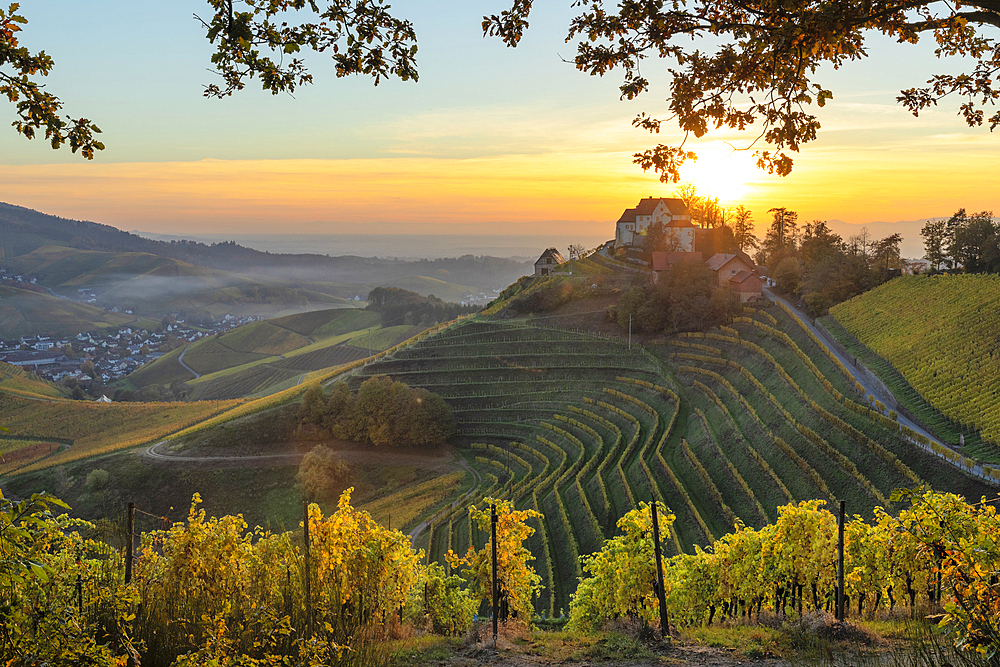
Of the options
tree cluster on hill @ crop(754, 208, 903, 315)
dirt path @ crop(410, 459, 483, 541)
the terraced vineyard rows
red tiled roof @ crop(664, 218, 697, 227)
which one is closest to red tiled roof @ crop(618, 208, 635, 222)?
red tiled roof @ crop(664, 218, 697, 227)

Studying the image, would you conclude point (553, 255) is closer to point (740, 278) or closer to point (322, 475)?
point (740, 278)

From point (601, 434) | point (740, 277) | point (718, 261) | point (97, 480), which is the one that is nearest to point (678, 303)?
point (740, 277)

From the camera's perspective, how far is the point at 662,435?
45.7 m

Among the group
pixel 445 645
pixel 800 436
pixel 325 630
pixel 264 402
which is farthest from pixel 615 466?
pixel 264 402

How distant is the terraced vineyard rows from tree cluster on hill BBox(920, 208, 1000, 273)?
16.4m

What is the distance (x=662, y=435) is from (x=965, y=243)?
116 feet

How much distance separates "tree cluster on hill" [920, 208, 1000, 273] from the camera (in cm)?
5375

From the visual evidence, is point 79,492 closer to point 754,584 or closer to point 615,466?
point 615,466

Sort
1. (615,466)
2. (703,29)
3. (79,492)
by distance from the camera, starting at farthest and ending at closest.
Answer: (79,492), (615,466), (703,29)

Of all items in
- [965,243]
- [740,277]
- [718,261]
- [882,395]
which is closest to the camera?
[882,395]

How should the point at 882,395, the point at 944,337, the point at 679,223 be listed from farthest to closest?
the point at 679,223
the point at 944,337
the point at 882,395

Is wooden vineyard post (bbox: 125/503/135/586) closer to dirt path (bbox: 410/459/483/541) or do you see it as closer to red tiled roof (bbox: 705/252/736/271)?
dirt path (bbox: 410/459/483/541)

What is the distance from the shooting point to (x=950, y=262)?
6059 cm

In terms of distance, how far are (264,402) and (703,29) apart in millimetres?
86815
